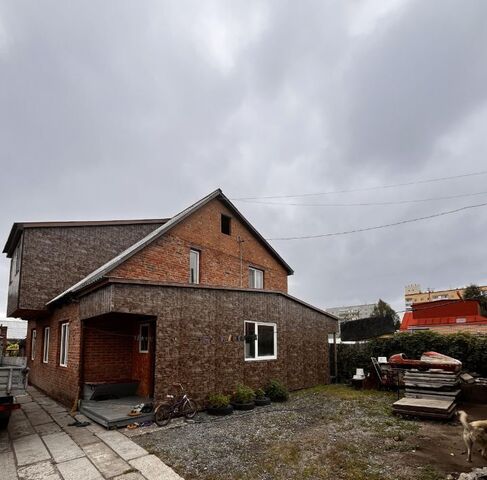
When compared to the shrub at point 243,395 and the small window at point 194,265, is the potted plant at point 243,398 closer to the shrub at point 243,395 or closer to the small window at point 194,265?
the shrub at point 243,395

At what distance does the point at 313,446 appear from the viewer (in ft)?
22.4

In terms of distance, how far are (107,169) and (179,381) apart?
9838mm

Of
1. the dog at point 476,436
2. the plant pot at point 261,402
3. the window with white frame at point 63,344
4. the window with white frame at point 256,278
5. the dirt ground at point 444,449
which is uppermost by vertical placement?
the window with white frame at point 256,278

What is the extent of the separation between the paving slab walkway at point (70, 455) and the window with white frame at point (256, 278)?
10.2 metres

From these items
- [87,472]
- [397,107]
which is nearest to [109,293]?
[87,472]

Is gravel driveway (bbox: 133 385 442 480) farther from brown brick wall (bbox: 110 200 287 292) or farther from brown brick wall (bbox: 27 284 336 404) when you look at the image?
Answer: brown brick wall (bbox: 110 200 287 292)

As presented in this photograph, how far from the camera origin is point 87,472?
5723mm

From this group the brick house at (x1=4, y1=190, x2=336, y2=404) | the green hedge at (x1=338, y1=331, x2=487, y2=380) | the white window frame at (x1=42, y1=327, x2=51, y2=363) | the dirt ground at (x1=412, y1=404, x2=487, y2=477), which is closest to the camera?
the dirt ground at (x1=412, y1=404, x2=487, y2=477)

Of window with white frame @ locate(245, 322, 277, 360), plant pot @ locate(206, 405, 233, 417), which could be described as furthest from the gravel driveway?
window with white frame @ locate(245, 322, 277, 360)

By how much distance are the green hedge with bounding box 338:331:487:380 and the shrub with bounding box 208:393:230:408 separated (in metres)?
8.24

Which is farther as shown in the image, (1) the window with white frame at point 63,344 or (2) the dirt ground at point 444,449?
(1) the window with white frame at point 63,344

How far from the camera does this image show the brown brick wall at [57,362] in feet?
35.8

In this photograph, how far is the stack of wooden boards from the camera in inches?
350

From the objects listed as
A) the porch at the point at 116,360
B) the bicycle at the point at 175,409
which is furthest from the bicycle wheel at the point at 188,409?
the porch at the point at 116,360
